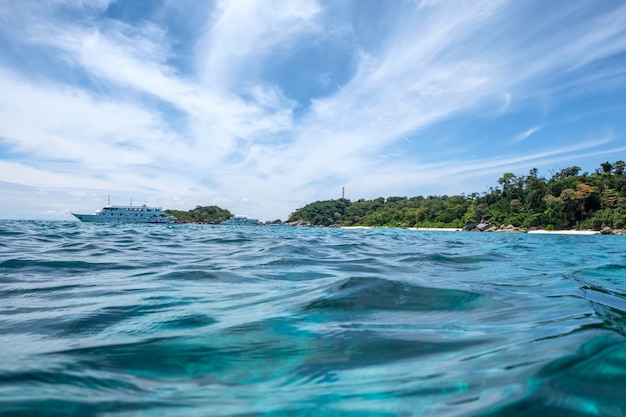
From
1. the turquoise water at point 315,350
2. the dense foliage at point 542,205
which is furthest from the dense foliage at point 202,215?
Answer: the turquoise water at point 315,350

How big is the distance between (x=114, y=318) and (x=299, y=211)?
14614 cm

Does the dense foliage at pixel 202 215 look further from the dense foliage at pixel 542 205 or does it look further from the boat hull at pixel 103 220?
the dense foliage at pixel 542 205

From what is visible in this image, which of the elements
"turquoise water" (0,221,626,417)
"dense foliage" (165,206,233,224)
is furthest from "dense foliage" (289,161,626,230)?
"dense foliage" (165,206,233,224)

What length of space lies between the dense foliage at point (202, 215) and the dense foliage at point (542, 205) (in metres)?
64.6

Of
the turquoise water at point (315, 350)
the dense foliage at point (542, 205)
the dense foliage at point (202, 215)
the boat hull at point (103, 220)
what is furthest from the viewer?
the dense foliage at point (202, 215)

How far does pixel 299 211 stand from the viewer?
14900cm

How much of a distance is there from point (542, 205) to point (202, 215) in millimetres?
111679

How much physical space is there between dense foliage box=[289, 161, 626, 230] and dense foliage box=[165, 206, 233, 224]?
64.6 metres

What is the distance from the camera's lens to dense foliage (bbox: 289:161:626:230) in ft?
167

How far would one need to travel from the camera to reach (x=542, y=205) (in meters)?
60.6

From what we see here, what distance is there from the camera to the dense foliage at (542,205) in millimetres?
51000

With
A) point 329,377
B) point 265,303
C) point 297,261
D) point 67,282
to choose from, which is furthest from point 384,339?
point 297,261

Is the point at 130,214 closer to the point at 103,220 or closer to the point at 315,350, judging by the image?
the point at 103,220

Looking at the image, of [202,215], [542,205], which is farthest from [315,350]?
[202,215]
